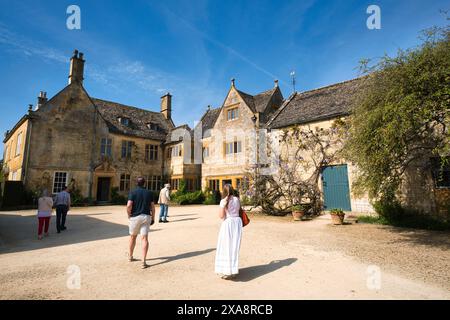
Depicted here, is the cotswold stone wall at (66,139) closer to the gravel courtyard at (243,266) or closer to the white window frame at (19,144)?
the white window frame at (19,144)

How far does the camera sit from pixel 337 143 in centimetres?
1399

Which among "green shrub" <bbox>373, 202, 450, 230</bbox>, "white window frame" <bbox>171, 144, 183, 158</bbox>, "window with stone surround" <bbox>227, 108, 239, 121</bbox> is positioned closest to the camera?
"green shrub" <bbox>373, 202, 450, 230</bbox>

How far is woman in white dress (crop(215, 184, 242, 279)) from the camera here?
4629 mm

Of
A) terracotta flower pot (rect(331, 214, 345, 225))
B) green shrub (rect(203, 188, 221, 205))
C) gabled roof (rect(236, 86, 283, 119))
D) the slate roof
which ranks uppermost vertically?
gabled roof (rect(236, 86, 283, 119))

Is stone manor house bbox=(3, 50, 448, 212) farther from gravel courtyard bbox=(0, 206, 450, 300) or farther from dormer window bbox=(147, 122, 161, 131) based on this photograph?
gravel courtyard bbox=(0, 206, 450, 300)

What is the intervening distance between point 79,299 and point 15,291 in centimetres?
132

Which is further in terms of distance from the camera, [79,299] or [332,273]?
[332,273]

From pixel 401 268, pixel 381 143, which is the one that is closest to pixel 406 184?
pixel 381 143

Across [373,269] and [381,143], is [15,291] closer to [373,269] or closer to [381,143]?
[373,269]

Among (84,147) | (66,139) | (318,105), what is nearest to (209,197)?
(84,147)

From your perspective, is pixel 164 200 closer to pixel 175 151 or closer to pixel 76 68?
pixel 175 151

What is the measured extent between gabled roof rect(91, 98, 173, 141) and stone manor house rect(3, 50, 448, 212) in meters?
0.12

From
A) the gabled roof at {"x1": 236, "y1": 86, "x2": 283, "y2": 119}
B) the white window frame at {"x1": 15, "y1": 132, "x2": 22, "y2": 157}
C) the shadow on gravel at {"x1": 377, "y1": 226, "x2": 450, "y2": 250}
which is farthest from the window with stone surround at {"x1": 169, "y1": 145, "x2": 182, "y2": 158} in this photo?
the shadow on gravel at {"x1": 377, "y1": 226, "x2": 450, "y2": 250}

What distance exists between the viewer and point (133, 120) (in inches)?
1087
